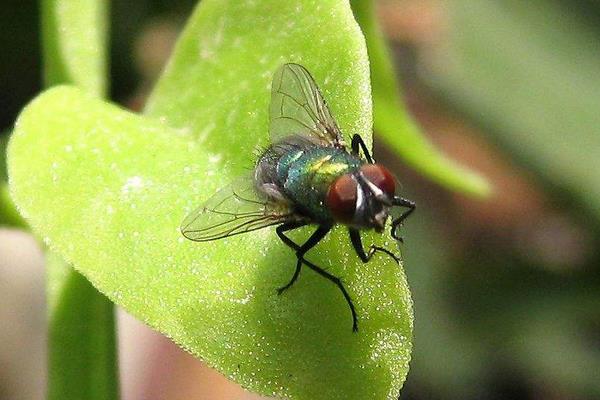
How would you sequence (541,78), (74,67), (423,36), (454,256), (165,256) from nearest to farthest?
(165,256), (74,67), (541,78), (454,256), (423,36)

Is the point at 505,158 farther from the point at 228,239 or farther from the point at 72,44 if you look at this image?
the point at 228,239

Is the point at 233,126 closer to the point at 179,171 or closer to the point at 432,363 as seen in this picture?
the point at 179,171

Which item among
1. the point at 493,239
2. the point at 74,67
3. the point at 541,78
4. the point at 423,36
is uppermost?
the point at 74,67

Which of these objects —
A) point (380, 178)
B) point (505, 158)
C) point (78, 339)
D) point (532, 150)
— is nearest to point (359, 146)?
point (380, 178)

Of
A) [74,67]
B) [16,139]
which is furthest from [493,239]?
[16,139]

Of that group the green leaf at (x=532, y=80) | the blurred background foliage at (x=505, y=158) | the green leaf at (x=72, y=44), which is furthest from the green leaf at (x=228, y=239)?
the green leaf at (x=532, y=80)

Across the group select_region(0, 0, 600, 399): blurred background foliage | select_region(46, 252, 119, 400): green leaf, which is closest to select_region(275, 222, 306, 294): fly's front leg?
select_region(46, 252, 119, 400): green leaf
